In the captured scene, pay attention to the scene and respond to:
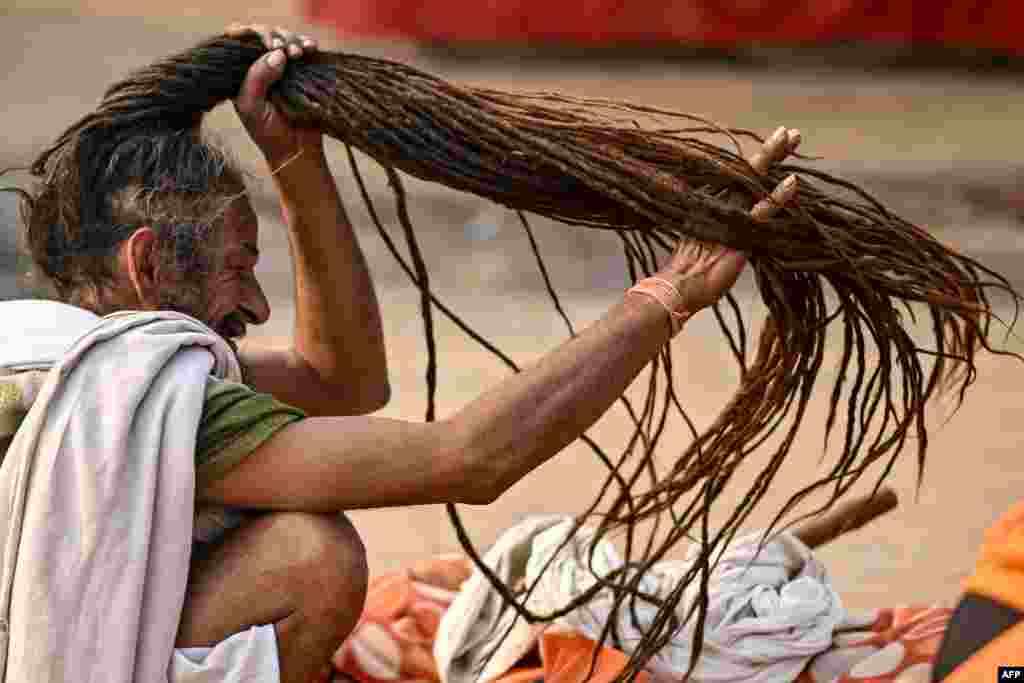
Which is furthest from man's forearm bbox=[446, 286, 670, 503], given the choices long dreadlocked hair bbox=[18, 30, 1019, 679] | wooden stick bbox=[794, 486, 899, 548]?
wooden stick bbox=[794, 486, 899, 548]

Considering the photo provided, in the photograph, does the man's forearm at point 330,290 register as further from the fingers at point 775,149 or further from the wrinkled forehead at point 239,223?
the fingers at point 775,149

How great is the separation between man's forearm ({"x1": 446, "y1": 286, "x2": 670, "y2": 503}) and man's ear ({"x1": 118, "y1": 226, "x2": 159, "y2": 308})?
496 millimetres

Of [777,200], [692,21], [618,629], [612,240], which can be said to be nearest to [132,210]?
[777,200]

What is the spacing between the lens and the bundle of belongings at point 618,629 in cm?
303

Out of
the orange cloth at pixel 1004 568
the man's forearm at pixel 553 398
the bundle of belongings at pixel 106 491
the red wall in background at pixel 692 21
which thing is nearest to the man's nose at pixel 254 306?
the bundle of belongings at pixel 106 491

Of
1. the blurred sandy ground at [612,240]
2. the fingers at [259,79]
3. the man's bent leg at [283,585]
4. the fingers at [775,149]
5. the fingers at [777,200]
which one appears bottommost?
the blurred sandy ground at [612,240]

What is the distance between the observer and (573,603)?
114 inches

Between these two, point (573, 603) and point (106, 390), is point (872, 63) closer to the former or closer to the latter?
point (573, 603)

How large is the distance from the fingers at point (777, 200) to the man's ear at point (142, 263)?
0.83 m

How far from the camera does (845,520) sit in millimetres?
3436

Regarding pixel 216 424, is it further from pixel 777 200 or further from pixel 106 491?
pixel 777 200

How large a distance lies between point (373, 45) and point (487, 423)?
20.7ft

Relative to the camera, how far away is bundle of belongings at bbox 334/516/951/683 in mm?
3027

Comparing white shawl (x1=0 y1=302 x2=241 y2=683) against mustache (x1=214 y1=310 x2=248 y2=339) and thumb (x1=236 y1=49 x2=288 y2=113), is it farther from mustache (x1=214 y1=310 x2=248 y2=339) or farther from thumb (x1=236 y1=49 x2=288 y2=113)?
thumb (x1=236 y1=49 x2=288 y2=113)
